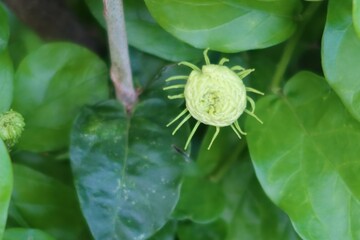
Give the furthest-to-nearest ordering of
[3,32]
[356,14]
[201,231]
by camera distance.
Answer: [201,231], [3,32], [356,14]

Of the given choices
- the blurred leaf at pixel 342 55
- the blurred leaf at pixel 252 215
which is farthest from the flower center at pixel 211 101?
the blurred leaf at pixel 252 215

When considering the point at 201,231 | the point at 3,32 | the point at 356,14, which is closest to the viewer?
the point at 356,14

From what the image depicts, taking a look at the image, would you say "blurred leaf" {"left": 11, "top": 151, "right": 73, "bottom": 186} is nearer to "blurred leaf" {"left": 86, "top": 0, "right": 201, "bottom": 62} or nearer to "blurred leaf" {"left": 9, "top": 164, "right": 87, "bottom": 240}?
"blurred leaf" {"left": 9, "top": 164, "right": 87, "bottom": 240}

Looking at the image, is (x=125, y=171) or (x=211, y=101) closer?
(x=211, y=101)

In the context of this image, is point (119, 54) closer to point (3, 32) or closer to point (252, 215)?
point (3, 32)

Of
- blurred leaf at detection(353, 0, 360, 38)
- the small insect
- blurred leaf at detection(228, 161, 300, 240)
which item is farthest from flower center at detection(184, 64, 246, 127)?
blurred leaf at detection(228, 161, 300, 240)

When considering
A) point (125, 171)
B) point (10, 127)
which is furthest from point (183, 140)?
point (10, 127)

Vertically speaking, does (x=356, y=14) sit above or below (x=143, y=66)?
above
